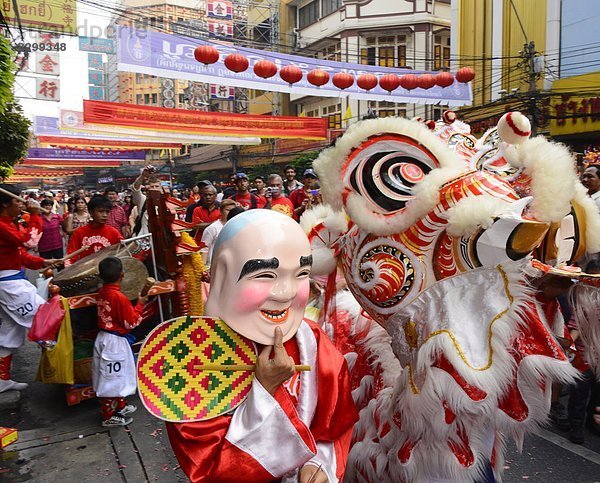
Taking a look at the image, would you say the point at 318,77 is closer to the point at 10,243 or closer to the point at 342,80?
the point at 342,80

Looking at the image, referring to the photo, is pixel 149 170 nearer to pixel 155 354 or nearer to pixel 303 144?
pixel 155 354

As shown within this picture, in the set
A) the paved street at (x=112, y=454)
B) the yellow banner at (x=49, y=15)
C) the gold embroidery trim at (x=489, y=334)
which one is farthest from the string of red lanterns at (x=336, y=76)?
the gold embroidery trim at (x=489, y=334)

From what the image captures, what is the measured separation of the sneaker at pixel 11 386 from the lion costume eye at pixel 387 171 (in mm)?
3763

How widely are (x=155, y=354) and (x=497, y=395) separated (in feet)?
3.24

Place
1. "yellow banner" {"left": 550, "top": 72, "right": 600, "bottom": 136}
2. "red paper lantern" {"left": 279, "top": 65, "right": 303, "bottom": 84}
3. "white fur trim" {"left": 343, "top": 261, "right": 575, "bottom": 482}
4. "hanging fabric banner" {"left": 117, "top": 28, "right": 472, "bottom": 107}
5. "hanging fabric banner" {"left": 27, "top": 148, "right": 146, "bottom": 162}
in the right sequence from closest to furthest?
"white fur trim" {"left": 343, "top": 261, "right": 575, "bottom": 482} < "hanging fabric banner" {"left": 117, "top": 28, "right": 472, "bottom": 107} < "red paper lantern" {"left": 279, "top": 65, "right": 303, "bottom": 84} < "yellow banner" {"left": 550, "top": 72, "right": 600, "bottom": 136} < "hanging fabric banner" {"left": 27, "top": 148, "right": 146, "bottom": 162}

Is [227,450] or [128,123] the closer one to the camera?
[227,450]

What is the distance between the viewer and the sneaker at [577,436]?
11.4 feet

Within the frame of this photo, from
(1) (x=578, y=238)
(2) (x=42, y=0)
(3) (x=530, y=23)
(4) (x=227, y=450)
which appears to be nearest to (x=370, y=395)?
(4) (x=227, y=450)

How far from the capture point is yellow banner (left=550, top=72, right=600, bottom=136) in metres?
12.3

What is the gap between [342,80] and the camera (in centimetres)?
998

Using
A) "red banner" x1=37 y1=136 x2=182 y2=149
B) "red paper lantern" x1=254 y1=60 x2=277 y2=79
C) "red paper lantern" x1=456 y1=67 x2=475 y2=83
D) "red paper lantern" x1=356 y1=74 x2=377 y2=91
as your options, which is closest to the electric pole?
"red paper lantern" x1=456 y1=67 x2=475 y2=83

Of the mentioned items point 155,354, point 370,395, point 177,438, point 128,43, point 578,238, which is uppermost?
point 128,43

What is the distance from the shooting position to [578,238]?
1830mm

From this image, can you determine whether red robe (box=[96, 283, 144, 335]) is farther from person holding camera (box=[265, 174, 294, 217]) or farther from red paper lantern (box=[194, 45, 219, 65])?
red paper lantern (box=[194, 45, 219, 65])
